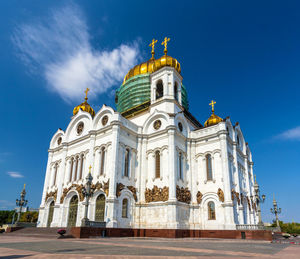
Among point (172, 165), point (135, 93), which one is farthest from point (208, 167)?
point (135, 93)

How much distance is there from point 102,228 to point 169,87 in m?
16.9

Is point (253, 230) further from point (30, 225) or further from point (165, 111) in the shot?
point (30, 225)

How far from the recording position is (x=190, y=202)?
955 inches

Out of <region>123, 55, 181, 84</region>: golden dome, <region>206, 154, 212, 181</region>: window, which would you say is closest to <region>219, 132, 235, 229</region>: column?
<region>206, 154, 212, 181</region>: window

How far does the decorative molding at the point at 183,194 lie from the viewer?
2284 cm

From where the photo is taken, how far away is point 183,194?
2359 cm

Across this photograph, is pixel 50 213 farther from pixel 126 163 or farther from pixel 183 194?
pixel 183 194

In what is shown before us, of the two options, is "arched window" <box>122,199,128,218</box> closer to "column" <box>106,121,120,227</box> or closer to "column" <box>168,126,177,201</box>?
"column" <box>106,121,120,227</box>

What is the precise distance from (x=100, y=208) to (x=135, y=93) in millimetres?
17580

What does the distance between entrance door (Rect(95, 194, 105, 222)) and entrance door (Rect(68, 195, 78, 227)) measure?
11.0ft

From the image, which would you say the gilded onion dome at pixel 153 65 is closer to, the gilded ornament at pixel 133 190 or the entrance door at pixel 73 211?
the gilded ornament at pixel 133 190

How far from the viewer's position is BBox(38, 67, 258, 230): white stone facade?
22.2m

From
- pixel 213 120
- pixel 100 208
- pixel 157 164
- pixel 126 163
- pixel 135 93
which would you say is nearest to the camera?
pixel 100 208

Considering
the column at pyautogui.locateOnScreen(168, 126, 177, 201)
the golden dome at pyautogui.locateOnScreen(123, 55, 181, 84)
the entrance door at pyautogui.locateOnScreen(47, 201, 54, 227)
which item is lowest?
the entrance door at pyautogui.locateOnScreen(47, 201, 54, 227)
